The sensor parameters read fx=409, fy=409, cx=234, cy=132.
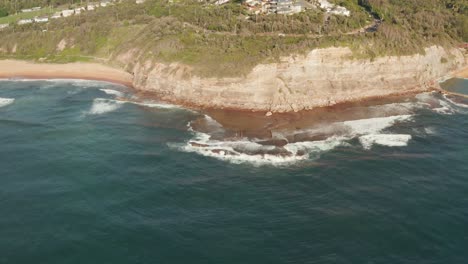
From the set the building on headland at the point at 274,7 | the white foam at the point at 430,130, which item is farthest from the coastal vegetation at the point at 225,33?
the white foam at the point at 430,130

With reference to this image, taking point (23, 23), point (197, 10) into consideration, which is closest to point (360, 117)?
point (197, 10)

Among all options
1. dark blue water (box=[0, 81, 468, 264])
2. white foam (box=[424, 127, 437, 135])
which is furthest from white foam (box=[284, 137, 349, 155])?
white foam (box=[424, 127, 437, 135])

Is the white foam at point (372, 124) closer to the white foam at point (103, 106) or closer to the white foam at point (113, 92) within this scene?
the white foam at point (103, 106)

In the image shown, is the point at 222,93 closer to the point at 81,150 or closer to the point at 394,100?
the point at 81,150

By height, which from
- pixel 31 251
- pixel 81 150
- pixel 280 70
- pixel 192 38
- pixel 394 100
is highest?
pixel 192 38

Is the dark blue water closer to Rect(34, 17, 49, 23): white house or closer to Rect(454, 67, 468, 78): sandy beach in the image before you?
Rect(454, 67, 468, 78): sandy beach
